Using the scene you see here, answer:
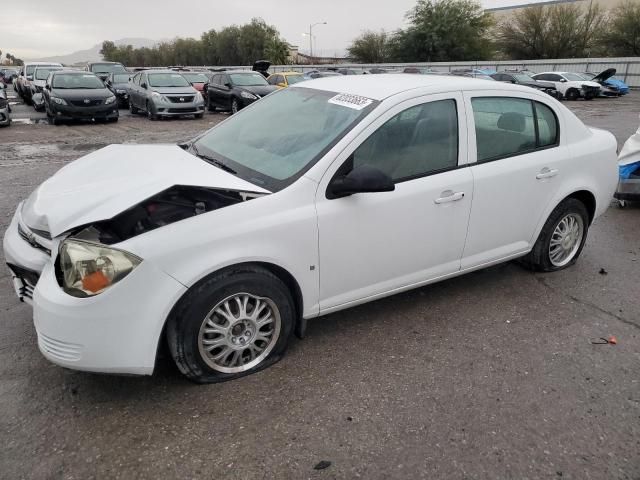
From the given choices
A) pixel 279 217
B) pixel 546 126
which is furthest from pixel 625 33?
pixel 279 217

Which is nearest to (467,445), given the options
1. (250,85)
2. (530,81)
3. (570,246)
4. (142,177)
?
(142,177)

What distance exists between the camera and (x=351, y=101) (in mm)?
3338

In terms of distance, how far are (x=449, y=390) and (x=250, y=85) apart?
655 inches

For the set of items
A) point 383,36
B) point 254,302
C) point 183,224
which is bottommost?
point 254,302

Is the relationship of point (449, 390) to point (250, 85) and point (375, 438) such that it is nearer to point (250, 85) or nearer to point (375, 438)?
point (375, 438)

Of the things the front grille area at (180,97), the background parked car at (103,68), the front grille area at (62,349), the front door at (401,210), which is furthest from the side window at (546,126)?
the background parked car at (103,68)

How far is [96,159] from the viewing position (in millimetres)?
3527

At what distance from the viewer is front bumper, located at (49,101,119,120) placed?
48.4 ft

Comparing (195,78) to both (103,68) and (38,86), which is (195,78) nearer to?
(103,68)

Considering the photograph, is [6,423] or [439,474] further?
[6,423]

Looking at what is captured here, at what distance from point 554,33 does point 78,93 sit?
50176 mm

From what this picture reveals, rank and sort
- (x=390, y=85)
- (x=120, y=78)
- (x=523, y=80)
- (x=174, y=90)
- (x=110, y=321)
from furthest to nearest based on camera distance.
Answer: (x=523, y=80) → (x=120, y=78) → (x=174, y=90) → (x=390, y=85) → (x=110, y=321)

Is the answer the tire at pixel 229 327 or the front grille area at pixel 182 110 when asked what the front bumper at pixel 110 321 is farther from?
the front grille area at pixel 182 110

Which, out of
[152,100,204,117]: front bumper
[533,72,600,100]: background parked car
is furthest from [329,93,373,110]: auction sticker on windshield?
[533,72,600,100]: background parked car
